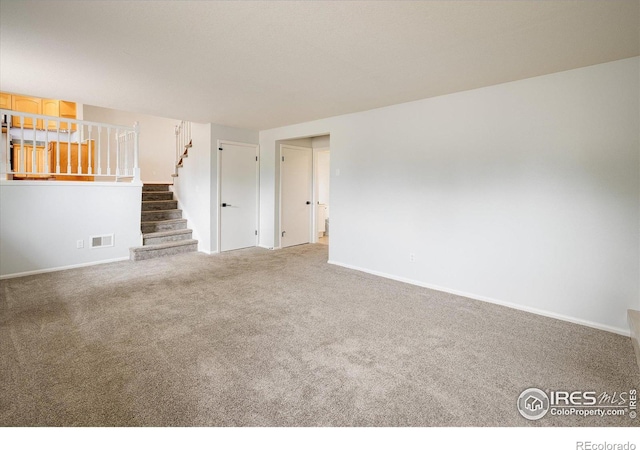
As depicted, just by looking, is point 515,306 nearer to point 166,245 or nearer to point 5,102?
point 166,245

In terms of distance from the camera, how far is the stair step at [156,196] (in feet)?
22.1

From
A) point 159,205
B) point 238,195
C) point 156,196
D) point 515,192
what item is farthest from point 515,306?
point 156,196

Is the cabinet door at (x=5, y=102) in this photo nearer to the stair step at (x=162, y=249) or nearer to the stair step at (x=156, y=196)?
the stair step at (x=156, y=196)

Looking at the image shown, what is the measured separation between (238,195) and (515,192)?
467 centimetres

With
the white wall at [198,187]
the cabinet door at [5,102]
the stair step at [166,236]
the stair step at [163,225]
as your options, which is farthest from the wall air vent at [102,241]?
the cabinet door at [5,102]

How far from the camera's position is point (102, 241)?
5.16 meters

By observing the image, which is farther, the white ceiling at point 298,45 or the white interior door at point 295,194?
the white interior door at point 295,194

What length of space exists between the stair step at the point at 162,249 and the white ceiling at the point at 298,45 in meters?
2.43

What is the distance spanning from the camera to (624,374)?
2.23 metres

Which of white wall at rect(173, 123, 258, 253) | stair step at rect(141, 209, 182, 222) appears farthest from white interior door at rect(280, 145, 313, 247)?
stair step at rect(141, 209, 182, 222)

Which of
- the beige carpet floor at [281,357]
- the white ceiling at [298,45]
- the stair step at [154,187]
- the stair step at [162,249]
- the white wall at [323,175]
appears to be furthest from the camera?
the white wall at [323,175]

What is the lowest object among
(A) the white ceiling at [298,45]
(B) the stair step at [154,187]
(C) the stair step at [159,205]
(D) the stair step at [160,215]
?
(D) the stair step at [160,215]

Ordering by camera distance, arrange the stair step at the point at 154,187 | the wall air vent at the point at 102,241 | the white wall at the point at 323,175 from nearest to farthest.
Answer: the wall air vent at the point at 102,241
the stair step at the point at 154,187
the white wall at the point at 323,175

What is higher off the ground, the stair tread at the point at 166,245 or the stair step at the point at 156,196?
the stair step at the point at 156,196
